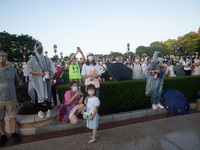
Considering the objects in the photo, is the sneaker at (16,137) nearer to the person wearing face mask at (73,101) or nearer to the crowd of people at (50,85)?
the crowd of people at (50,85)

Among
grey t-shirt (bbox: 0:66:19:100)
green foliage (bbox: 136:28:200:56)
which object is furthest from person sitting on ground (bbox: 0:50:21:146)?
green foliage (bbox: 136:28:200:56)

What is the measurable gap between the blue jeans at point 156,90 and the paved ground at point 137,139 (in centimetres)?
117

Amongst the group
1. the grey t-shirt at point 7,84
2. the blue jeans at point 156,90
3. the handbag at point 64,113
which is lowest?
the handbag at point 64,113

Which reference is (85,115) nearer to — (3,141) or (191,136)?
(3,141)

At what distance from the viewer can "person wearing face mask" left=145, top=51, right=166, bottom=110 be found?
4852 mm

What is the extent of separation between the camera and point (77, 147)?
2.97 meters

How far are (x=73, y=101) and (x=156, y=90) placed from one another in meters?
2.94

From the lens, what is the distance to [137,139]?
3.22 meters

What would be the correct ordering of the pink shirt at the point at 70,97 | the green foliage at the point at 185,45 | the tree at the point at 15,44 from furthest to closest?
1. the green foliage at the point at 185,45
2. the tree at the point at 15,44
3. the pink shirt at the point at 70,97

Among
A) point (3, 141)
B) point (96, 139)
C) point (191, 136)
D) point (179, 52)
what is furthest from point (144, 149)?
point (179, 52)

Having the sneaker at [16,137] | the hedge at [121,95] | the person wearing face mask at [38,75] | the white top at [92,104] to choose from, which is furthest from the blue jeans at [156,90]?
the sneaker at [16,137]

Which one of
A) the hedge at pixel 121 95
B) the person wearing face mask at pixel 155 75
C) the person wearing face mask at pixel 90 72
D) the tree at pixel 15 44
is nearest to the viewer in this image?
the person wearing face mask at pixel 90 72

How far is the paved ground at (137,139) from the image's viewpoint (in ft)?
9.66

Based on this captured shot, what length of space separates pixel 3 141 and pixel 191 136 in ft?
14.5
